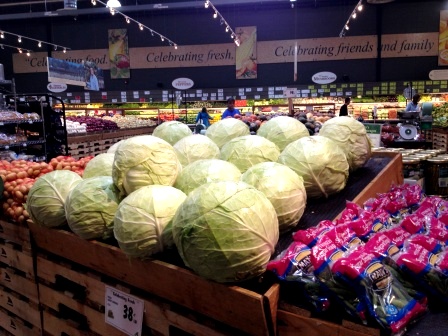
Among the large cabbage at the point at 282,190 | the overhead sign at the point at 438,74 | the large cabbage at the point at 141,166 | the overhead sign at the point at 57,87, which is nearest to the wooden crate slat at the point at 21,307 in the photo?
the large cabbage at the point at 141,166

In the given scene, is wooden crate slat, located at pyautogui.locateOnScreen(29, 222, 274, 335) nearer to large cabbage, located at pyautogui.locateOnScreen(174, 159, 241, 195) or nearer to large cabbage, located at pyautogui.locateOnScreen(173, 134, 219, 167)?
large cabbage, located at pyautogui.locateOnScreen(174, 159, 241, 195)

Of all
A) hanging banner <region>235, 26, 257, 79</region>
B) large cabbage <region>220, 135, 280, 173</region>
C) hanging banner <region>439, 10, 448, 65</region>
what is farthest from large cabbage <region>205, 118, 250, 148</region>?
hanging banner <region>439, 10, 448, 65</region>

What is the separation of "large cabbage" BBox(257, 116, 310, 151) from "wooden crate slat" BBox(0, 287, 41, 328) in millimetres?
1582

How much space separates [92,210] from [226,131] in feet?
3.35

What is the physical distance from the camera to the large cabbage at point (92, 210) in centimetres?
160

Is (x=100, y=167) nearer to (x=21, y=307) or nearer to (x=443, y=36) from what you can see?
Answer: (x=21, y=307)

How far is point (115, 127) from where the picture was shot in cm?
1018

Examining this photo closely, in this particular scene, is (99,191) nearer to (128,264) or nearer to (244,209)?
(128,264)

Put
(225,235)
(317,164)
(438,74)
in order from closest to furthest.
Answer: (225,235) < (317,164) < (438,74)

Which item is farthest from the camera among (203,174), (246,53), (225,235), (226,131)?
(246,53)

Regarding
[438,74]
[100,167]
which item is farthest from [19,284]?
[438,74]

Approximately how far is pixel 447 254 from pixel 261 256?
1.63 ft

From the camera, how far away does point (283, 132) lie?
2.20 meters

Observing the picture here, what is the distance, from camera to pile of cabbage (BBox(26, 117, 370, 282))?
1.14 metres
